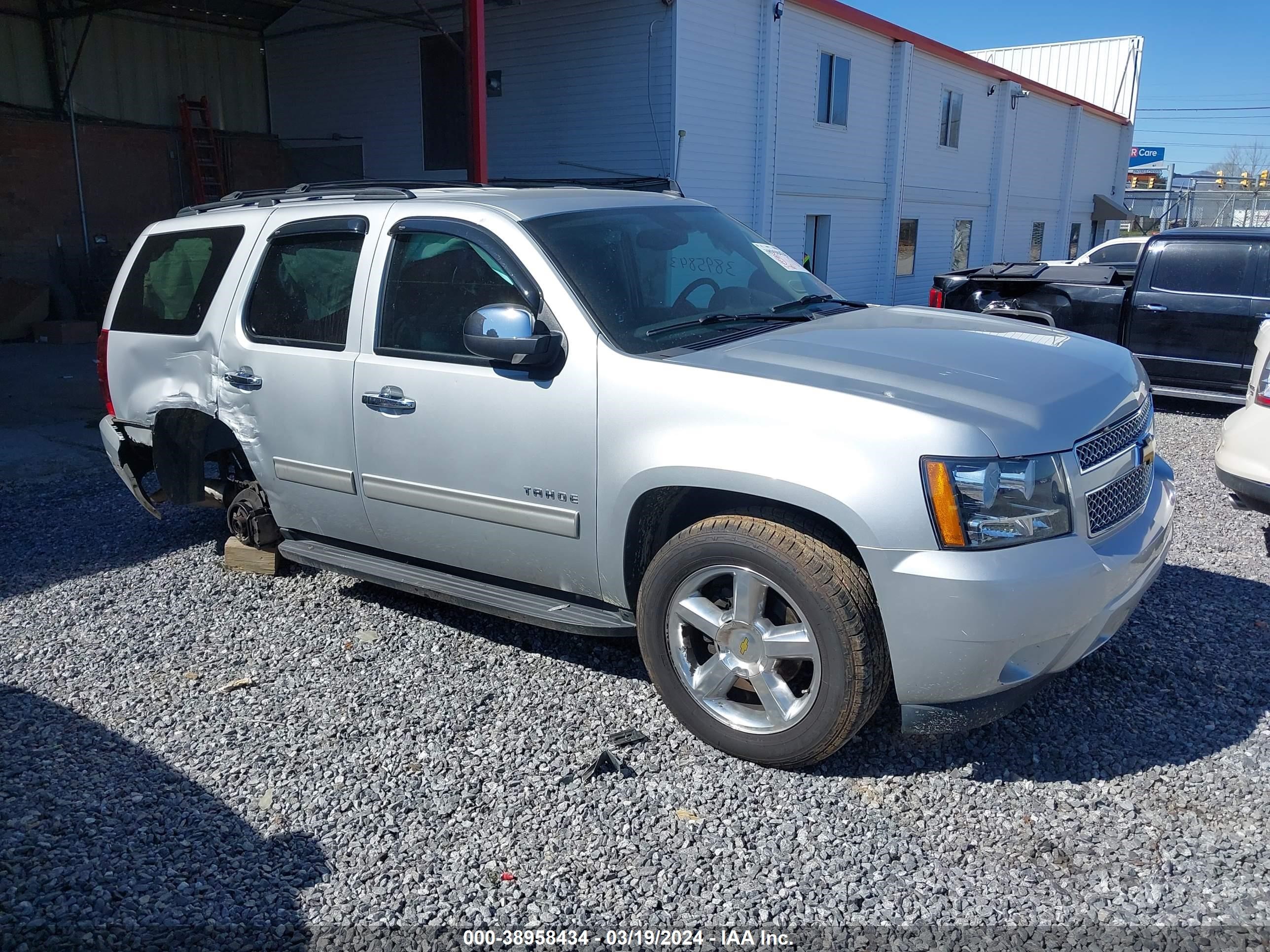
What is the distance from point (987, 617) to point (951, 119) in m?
21.8

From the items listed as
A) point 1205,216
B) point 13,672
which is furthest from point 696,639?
point 1205,216

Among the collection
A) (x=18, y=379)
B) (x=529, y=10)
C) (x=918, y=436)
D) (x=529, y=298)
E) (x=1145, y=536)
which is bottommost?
(x=18, y=379)

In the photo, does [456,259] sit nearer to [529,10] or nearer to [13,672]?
[13,672]

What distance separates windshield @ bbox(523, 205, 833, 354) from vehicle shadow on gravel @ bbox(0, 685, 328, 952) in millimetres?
2103

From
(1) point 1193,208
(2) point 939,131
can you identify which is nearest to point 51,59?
(2) point 939,131

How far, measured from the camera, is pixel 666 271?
418cm

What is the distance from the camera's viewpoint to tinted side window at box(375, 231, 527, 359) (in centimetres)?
396

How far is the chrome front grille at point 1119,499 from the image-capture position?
3.22 meters

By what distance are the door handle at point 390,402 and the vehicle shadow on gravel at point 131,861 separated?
5.11 ft

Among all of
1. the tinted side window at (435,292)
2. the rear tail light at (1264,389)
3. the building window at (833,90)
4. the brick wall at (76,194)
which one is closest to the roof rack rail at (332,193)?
the tinted side window at (435,292)

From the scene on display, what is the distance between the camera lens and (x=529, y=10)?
52.5 ft

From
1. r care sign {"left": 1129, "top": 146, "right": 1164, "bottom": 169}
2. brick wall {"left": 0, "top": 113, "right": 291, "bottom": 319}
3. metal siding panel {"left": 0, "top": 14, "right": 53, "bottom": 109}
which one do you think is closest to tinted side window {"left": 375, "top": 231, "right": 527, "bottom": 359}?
brick wall {"left": 0, "top": 113, "right": 291, "bottom": 319}

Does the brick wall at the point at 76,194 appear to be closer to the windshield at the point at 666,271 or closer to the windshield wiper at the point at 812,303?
the windshield at the point at 666,271

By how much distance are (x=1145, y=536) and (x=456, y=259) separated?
9.15ft
